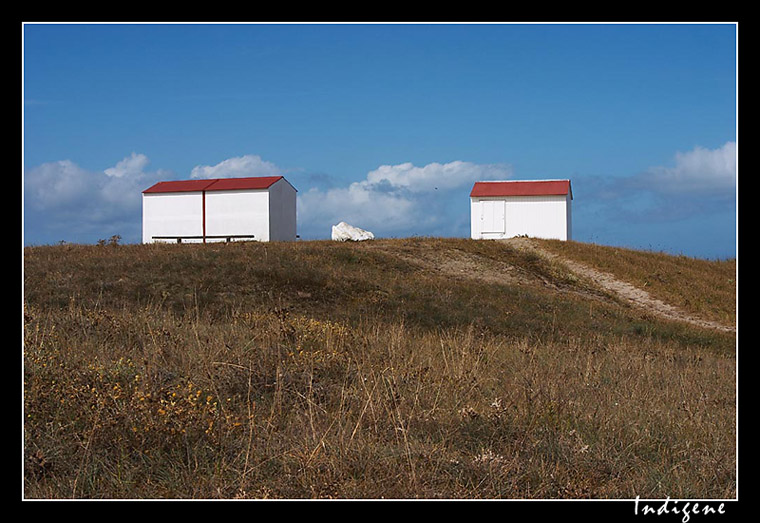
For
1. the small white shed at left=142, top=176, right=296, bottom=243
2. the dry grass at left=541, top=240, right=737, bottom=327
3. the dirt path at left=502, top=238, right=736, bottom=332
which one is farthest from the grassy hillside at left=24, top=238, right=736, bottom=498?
the small white shed at left=142, top=176, right=296, bottom=243

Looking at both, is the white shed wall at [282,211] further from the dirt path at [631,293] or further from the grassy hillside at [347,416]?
the grassy hillside at [347,416]

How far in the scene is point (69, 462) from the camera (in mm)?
4660

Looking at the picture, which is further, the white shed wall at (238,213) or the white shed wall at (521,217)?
the white shed wall at (521,217)

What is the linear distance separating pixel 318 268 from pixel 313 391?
13.0 meters

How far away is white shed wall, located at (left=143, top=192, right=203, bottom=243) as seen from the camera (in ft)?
110

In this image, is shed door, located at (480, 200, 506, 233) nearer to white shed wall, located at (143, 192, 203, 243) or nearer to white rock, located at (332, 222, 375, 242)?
white rock, located at (332, 222, 375, 242)

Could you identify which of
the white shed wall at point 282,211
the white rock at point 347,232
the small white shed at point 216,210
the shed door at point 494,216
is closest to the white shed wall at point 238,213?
the small white shed at point 216,210

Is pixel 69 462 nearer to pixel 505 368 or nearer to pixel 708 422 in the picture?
pixel 505 368

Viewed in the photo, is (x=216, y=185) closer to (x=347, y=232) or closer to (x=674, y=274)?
(x=347, y=232)

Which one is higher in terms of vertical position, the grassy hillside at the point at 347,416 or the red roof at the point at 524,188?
the red roof at the point at 524,188

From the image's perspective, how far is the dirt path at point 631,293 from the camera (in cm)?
2183

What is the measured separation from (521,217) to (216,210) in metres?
16.5

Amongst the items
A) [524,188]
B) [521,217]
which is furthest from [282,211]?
[524,188]

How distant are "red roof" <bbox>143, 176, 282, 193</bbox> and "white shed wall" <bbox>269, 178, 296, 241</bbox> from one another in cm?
59
